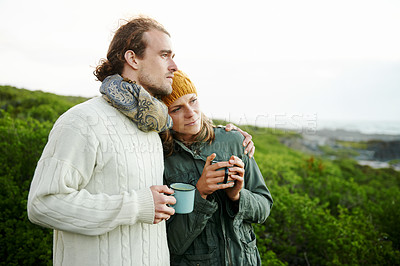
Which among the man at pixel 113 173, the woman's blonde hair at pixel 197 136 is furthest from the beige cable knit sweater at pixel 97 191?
the woman's blonde hair at pixel 197 136

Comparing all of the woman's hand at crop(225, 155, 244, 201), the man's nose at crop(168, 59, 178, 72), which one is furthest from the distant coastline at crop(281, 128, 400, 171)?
the man's nose at crop(168, 59, 178, 72)

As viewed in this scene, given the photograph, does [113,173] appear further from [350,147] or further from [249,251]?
[350,147]

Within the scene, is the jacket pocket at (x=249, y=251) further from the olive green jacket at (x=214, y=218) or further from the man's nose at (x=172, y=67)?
the man's nose at (x=172, y=67)

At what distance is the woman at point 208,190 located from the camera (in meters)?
1.99

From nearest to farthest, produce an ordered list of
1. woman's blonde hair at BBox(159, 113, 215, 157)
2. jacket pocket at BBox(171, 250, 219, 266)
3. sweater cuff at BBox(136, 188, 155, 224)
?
sweater cuff at BBox(136, 188, 155, 224), jacket pocket at BBox(171, 250, 219, 266), woman's blonde hair at BBox(159, 113, 215, 157)

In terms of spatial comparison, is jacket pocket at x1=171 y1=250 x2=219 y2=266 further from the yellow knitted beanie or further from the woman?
the yellow knitted beanie

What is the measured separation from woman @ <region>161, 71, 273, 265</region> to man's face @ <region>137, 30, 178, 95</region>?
0.29 meters

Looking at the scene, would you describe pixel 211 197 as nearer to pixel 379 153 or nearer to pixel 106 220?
pixel 106 220

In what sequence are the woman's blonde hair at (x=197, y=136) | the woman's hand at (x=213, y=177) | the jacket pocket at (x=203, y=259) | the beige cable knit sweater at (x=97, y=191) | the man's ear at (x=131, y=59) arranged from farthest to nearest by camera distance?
1. the woman's blonde hair at (x=197, y=136)
2. the jacket pocket at (x=203, y=259)
3. the man's ear at (x=131, y=59)
4. the woman's hand at (x=213, y=177)
5. the beige cable knit sweater at (x=97, y=191)

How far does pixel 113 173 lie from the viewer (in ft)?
5.22

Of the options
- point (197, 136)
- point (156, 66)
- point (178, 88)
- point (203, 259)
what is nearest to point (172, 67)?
point (156, 66)

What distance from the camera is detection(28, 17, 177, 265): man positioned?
1398 millimetres

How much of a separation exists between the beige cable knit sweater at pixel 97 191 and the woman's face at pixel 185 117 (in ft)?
1.78

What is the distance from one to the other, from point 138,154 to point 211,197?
0.67 metres
